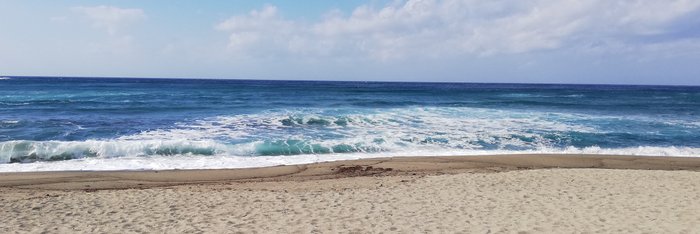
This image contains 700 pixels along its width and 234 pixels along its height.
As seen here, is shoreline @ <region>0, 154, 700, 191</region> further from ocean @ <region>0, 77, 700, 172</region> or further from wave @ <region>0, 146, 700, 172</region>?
ocean @ <region>0, 77, 700, 172</region>

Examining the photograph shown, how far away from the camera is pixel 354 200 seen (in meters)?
8.34

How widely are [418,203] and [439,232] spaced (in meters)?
1.62

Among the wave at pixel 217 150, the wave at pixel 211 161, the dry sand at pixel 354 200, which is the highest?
the dry sand at pixel 354 200

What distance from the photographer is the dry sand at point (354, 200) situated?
682 cm

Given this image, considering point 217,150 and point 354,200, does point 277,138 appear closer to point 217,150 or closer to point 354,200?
point 217,150

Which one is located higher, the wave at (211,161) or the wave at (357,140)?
the wave at (357,140)

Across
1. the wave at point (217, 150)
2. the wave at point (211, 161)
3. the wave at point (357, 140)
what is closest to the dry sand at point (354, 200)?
the wave at point (211, 161)

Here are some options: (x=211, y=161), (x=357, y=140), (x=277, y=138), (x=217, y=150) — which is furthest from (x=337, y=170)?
(x=277, y=138)

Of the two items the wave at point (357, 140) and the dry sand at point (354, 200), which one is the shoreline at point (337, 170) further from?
the wave at point (357, 140)

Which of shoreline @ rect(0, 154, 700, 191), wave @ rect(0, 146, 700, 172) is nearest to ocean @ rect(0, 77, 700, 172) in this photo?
wave @ rect(0, 146, 700, 172)

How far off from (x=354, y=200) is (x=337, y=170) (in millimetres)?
3480

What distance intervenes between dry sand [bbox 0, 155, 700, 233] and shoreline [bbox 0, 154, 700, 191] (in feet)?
0.14

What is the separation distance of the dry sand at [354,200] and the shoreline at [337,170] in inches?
1.7

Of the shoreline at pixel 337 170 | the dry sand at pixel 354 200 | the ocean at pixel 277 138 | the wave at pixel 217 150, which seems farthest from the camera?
the wave at pixel 217 150
